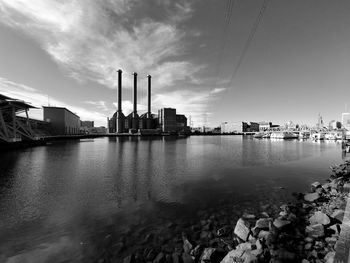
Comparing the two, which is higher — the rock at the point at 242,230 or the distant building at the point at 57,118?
the distant building at the point at 57,118

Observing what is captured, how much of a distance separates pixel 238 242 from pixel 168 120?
17114 cm

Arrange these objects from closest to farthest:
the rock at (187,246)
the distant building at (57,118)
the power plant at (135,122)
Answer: the rock at (187,246) < the distant building at (57,118) < the power plant at (135,122)

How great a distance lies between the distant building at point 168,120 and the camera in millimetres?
176500

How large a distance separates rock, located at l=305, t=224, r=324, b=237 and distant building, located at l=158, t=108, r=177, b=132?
555 feet

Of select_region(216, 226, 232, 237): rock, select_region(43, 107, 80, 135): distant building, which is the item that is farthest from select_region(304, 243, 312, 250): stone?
select_region(43, 107, 80, 135): distant building

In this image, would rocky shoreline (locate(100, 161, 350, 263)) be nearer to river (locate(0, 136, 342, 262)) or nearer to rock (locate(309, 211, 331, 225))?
rock (locate(309, 211, 331, 225))

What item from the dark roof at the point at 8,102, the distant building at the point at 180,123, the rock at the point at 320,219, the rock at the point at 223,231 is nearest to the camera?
the rock at the point at 320,219

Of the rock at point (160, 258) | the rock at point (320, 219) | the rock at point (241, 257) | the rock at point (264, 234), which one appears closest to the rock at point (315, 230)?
the rock at point (320, 219)

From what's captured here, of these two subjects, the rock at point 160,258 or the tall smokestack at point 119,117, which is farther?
the tall smokestack at point 119,117

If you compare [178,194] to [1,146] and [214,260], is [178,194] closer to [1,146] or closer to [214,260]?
[214,260]

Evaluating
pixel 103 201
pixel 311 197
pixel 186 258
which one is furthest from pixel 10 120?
pixel 311 197

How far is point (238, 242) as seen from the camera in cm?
789

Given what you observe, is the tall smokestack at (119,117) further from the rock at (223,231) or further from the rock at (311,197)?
the rock at (223,231)

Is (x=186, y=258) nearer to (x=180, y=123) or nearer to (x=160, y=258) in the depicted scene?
(x=160, y=258)
